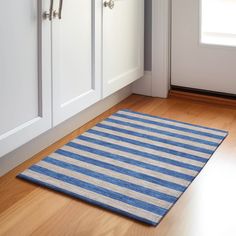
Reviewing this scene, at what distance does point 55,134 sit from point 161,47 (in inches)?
37.1

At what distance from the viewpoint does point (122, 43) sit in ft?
8.99

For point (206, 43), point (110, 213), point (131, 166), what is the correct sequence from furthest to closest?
1. point (206, 43)
2. point (131, 166)
3. point (110, 213)

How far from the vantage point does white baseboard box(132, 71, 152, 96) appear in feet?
10.2

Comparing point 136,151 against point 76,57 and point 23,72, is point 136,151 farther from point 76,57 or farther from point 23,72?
point 23,72

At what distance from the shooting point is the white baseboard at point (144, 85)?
10.2ft

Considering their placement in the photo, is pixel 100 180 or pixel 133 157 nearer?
pixel 100 180

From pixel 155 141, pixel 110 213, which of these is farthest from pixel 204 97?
pixel 110 213

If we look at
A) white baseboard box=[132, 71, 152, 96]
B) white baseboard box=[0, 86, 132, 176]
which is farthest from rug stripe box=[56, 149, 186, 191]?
white baseboard box=[132, 71, 152, 96]

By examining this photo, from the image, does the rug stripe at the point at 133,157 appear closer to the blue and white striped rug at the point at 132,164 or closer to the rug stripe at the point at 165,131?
the blue and white striped rug at the point at 132,164

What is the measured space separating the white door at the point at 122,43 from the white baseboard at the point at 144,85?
8cm

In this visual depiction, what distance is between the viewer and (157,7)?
2.95 m

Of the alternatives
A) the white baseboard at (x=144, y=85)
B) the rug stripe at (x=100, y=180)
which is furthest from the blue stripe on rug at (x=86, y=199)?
the white baseboard at (x=144, y=85)

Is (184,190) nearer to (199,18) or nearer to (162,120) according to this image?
(162,120)

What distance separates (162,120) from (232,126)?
0.36 m
